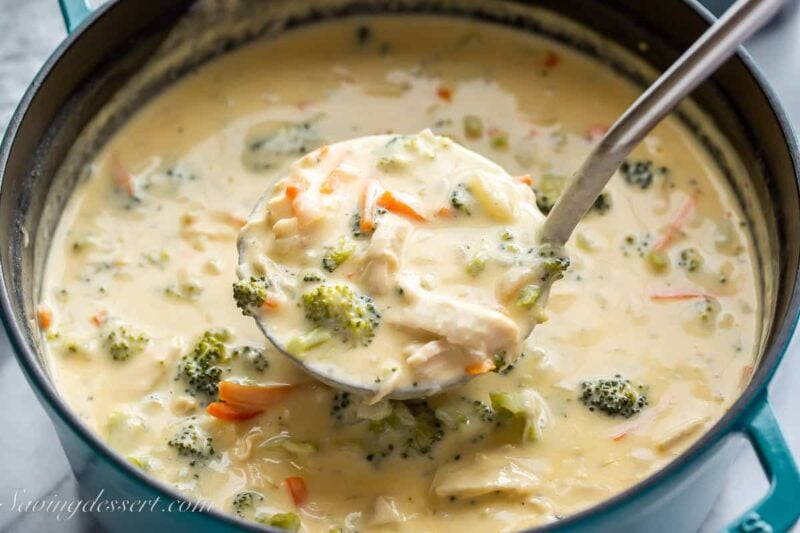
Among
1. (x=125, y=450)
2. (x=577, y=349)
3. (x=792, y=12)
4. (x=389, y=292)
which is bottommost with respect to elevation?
(x=125, y=450)

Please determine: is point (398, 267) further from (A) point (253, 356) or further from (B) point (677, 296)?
(B) point (677, 296)

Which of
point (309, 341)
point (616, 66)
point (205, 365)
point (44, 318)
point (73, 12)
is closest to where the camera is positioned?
point (309, 341)

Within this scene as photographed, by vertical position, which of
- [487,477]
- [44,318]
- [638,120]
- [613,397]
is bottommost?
[44,318]

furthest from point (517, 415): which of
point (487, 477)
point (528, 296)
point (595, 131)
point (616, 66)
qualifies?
point (616, 66)

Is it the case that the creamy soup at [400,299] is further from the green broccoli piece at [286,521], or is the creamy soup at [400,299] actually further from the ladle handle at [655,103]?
the ladle handle at [655,103]

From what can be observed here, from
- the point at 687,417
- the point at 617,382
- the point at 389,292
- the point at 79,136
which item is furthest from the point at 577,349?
the point at 79,136

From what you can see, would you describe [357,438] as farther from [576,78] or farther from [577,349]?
[576,78]

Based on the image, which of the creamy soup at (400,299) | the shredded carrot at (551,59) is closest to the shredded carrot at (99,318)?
the creamy soup at (400,299)

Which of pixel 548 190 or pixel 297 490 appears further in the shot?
pixel 548 190
